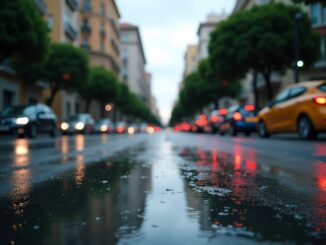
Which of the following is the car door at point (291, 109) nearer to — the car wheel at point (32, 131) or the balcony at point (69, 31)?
the car wheel at point (32, 131)

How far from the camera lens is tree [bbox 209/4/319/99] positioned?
2739 centimetres

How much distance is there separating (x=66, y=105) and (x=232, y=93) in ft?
68.9

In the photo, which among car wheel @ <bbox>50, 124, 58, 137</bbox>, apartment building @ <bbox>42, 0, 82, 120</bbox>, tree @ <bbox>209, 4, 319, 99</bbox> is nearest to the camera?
car wheel @ <bbox>50, 124, 58, 137</bbox>

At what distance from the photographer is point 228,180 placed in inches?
158

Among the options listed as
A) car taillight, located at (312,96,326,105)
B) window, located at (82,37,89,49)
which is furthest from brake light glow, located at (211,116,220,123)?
window, located at (82,37,89,49)

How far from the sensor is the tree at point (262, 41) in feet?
89.9

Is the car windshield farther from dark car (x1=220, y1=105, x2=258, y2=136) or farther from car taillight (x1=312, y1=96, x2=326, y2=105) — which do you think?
car taillight (x1=312, y1=96, x2=326, y2=105)

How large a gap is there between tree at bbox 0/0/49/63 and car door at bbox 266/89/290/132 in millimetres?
12271

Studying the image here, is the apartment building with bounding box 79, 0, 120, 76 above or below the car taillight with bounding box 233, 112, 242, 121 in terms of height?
above

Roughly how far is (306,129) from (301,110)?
1.84 feet

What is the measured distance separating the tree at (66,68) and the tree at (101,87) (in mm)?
12430

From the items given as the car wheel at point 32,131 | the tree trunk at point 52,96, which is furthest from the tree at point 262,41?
the car wheel at point 32,131

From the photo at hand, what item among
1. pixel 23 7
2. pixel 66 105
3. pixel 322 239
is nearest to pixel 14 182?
pixel 322 239

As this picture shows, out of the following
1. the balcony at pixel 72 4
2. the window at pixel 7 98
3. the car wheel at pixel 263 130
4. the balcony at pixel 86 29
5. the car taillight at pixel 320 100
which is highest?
the balcony at pixel 86 29
